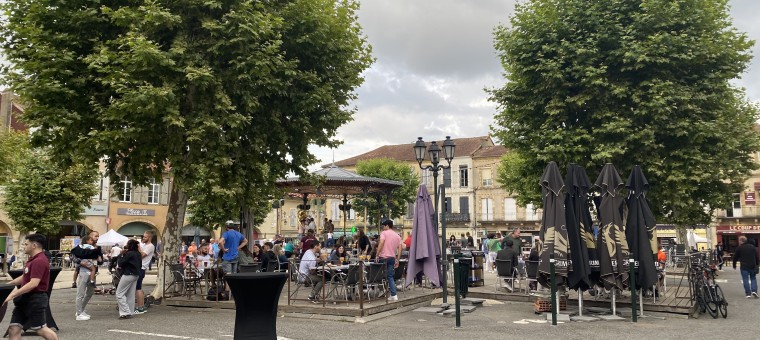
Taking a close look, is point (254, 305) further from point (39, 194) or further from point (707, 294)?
point (39, 194)

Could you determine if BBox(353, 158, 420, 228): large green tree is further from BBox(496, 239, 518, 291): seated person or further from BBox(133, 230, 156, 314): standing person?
BBox(133, 230, 156, 314): standing person

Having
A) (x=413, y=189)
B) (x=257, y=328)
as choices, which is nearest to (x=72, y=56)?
(x=257, y=328)

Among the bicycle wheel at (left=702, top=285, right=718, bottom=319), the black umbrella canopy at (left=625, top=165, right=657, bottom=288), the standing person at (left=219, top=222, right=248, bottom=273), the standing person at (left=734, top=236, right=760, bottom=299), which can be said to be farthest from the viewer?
the standing person at (left=734, top=236, right=760, bottom=299)

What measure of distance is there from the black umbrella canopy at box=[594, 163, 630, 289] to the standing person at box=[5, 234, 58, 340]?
29.4ft

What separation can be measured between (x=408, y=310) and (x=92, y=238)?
22.3 ft

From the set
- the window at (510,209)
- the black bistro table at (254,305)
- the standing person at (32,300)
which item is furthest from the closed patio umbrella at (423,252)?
the window at (510,209)

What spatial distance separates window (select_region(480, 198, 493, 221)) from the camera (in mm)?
52375

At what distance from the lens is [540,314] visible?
11.2 metres

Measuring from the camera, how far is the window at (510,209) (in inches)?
2015

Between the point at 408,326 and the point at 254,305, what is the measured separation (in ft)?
15.3

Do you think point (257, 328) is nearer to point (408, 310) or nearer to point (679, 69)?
point (408, 310)

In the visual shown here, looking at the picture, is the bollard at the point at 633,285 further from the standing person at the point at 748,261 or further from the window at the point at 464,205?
the window at the point at 464,205

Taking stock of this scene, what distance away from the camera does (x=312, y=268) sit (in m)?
12.2

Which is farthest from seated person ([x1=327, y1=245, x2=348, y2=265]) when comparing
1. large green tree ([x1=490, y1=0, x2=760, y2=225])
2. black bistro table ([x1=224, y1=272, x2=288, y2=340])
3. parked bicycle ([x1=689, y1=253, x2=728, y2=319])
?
black bistro table ([x1=224, y1=272, x2=288, y2=340])
